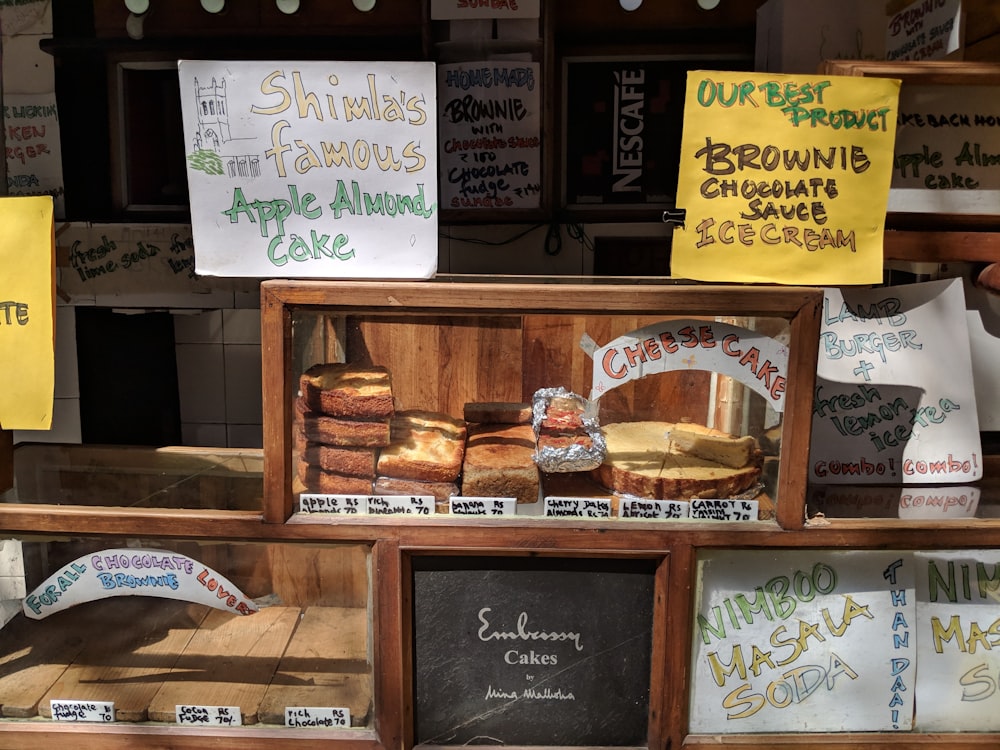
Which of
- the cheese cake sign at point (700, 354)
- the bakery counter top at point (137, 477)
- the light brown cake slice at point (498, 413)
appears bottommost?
the bakery counter top at point (137, 477)

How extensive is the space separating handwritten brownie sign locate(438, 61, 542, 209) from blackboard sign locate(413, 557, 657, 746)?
1.44m

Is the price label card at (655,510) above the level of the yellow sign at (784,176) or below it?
below

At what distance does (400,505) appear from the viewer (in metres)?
1.50

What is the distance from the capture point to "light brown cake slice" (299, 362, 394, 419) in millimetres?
1547

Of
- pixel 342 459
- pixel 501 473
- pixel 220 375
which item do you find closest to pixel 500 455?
pixel 501 473

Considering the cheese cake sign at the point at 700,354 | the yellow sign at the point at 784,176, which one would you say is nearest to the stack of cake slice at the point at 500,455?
the cheese cake sign at the point at 700,354

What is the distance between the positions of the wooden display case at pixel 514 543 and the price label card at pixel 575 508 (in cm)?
2

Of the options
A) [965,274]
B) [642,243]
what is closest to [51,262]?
[642,243]

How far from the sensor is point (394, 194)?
55.7 inches

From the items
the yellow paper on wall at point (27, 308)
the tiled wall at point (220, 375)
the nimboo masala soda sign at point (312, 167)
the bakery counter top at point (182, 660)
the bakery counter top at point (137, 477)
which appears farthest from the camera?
the tiled wall at point (220, 375)

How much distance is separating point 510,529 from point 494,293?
1.56 feet

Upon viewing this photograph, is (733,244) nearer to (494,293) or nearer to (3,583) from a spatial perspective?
(494,293)

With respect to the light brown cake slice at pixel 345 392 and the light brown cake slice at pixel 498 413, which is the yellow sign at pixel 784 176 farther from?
the light brown cake slice at pixel 345 392

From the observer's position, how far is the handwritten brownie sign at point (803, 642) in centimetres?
152
